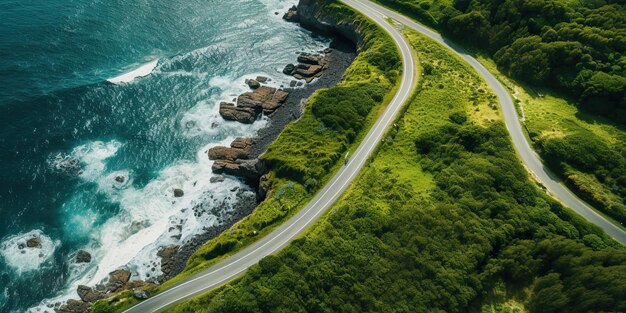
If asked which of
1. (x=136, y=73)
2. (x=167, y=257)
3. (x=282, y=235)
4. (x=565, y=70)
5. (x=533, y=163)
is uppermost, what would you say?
(x=565, y=70)

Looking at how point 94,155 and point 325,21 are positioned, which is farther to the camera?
point 325,21

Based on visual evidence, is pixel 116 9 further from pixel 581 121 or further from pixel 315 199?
pixel 581 121

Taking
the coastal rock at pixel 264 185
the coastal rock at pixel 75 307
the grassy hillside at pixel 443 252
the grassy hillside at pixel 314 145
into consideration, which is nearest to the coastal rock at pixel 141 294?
the grassy hillside at pixel 314 145

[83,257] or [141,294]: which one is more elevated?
[141,294]

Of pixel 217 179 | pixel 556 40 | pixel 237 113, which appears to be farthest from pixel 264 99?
pixel 556 40

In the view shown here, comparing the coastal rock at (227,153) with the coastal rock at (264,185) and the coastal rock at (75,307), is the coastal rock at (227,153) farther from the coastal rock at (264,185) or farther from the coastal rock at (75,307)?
the coastal rock at (75,307)

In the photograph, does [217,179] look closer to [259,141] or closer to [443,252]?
[259,141]

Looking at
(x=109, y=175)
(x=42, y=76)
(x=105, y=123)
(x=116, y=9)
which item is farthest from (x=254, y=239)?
(x=116, y=9)
